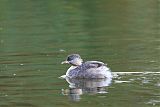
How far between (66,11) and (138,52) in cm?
929

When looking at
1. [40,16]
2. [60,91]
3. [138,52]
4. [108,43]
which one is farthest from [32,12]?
[60,91]

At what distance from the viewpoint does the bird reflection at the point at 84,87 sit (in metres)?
13.7

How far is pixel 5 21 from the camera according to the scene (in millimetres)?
25000

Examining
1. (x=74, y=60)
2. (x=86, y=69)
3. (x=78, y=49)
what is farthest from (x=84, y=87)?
(x=78, y=49)

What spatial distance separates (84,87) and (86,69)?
1.14 metres

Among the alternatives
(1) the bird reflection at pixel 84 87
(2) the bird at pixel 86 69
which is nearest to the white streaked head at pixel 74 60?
(2) the bird at pixel 86 69

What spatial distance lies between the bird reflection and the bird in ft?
0.41

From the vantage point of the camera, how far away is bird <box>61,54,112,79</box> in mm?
15211

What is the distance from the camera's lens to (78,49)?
1880 cm

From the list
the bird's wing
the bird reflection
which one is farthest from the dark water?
the bird's wing

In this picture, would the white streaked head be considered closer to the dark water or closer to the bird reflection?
the dark water

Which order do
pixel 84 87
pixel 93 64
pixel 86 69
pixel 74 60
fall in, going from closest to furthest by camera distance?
pixel 84 87
pixel 93 64
pixel 86 69
pixel 74 60

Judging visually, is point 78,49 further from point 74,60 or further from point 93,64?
point 93,64

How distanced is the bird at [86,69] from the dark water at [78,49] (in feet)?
0.76
